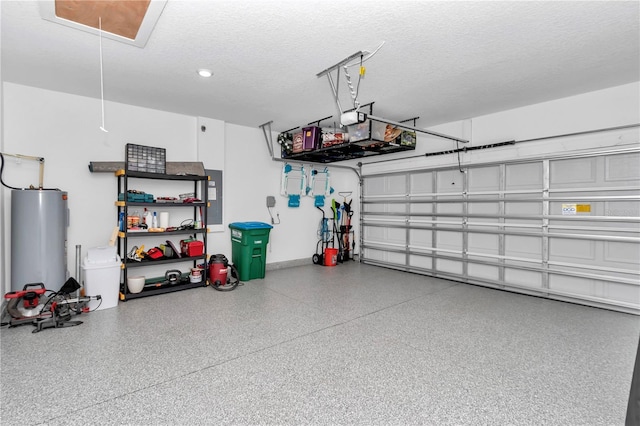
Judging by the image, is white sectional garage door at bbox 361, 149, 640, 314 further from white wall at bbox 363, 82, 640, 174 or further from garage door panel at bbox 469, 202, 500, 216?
white wall at bbox 363, 82, 640, 174

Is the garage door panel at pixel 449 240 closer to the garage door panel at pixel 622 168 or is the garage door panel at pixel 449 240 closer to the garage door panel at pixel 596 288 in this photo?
the garage door panel at pixel 596 288

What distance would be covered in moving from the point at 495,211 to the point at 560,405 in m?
3.41

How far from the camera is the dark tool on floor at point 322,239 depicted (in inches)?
267

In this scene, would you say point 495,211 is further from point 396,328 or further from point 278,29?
point 278,29

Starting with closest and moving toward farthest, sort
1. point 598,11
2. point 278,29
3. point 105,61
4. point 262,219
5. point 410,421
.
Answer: point 410,421 < point 598,11 < point 278,29 < point 105,61 < point 262,219

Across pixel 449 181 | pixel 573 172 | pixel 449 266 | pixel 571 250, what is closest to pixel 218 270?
pixel 449 266

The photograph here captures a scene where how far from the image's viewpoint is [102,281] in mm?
3775

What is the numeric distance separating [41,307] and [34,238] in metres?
0.77

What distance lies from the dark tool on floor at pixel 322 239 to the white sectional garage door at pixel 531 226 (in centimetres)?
135

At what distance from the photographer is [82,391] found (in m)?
2.13

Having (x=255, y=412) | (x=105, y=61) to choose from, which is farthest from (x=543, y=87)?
(x=105, y=61)

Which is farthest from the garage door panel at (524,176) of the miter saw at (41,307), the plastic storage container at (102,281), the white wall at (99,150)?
the miter saw at (41,307)

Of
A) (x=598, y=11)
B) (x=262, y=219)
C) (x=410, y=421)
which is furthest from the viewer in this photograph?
(x=262, y=219)

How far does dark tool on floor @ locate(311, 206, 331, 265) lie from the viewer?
6789mm
